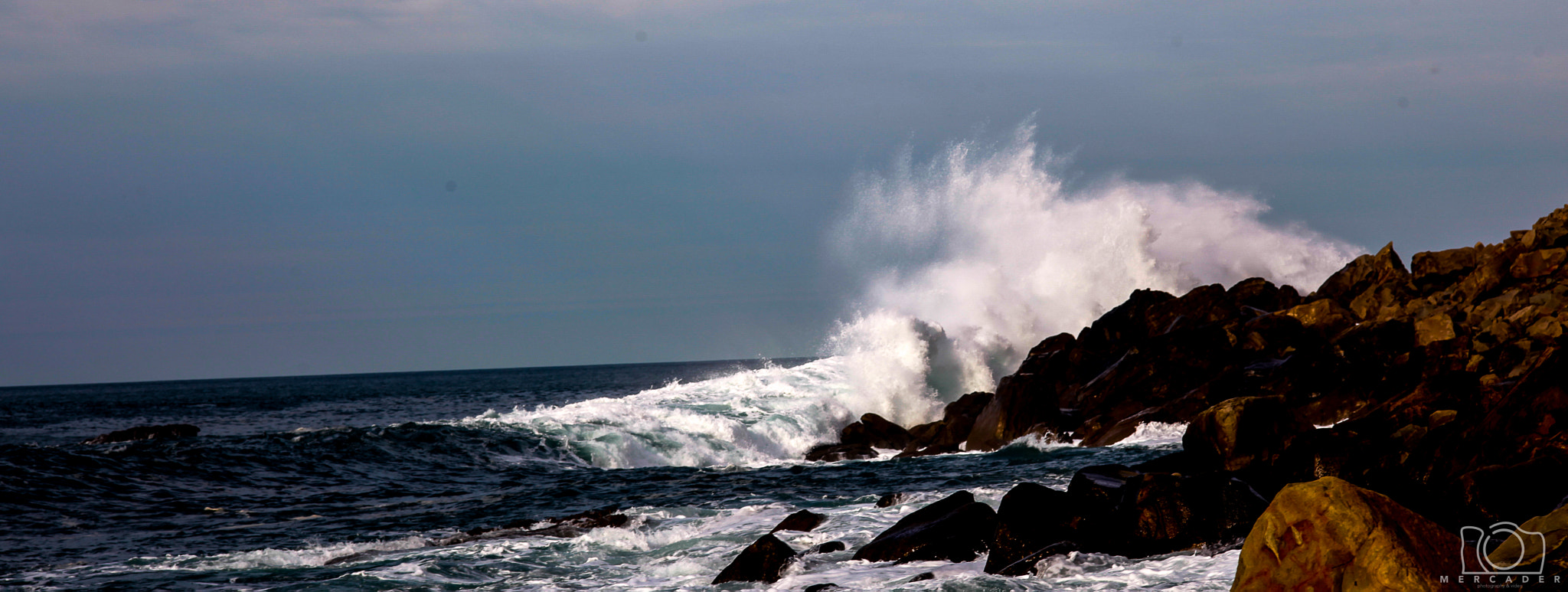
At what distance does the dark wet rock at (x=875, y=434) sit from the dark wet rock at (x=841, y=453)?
69 centimetres

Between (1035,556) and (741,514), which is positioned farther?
(741,514)

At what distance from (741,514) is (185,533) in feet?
27.3

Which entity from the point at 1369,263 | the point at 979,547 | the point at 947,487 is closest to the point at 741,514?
the point at 947,487

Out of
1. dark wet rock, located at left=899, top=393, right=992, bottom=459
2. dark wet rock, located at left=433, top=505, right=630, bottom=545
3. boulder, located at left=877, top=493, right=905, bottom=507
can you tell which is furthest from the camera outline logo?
dark wet rock, located at left=899, top=393, right=992, bottom=459

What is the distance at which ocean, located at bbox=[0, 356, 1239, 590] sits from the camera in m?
11.9

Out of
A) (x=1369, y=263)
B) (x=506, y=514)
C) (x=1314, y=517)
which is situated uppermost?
(x=1369, y=263)

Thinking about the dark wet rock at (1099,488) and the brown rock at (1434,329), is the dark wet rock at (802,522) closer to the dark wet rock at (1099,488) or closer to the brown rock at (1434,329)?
the dark wet rock at (1099,488)

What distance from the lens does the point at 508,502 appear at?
18.8 meters

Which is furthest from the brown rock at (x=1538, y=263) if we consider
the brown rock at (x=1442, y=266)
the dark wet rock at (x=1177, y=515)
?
the dark wet rock at (x=1177, y=515)

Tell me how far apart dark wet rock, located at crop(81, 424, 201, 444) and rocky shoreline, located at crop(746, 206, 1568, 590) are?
843 inches

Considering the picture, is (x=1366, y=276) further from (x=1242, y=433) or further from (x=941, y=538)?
(x=941, y=538)

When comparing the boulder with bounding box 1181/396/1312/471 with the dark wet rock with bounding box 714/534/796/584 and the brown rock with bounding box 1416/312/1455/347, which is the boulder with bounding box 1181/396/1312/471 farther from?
the brown rock with bounding box 1416/312/1455/347

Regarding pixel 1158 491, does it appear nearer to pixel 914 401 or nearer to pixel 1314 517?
pixel 1314 517

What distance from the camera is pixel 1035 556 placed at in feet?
34.4
